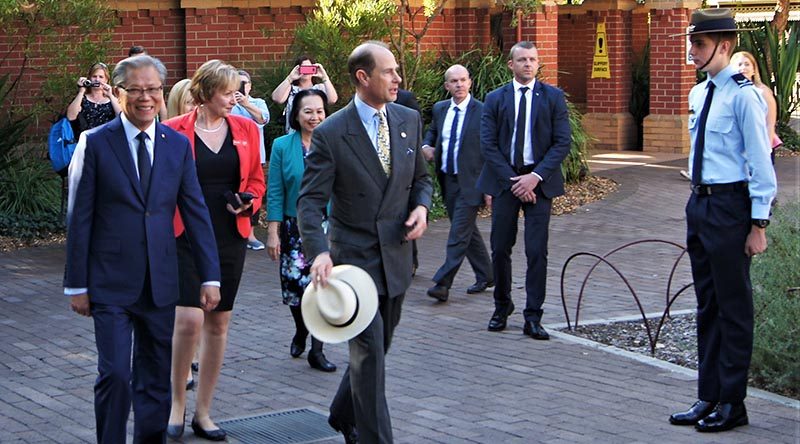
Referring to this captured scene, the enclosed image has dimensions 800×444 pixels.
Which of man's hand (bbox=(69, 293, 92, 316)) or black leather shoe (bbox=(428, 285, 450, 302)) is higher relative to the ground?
man's hand (bbox=(69, 293, 92, 316))

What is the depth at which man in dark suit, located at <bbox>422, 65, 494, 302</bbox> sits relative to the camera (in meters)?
10.5

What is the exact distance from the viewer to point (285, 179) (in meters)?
7.98

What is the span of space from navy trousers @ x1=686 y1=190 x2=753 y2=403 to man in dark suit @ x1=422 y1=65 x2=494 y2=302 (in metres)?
3.87

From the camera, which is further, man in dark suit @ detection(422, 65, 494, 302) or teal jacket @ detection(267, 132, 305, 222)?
man in dark suit @ detection(422, 65, 494, 302)

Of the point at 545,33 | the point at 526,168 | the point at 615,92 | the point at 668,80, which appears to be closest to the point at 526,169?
the point at 526,168

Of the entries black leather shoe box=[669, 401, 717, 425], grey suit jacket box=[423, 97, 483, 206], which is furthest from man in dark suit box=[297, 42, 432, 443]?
grey suit jacket box=[423, 97, 483, 206]

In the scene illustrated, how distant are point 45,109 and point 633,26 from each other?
41.7ft

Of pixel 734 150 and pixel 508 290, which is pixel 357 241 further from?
pixel 508 290

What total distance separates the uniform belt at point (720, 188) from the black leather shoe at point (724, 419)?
1122 mm

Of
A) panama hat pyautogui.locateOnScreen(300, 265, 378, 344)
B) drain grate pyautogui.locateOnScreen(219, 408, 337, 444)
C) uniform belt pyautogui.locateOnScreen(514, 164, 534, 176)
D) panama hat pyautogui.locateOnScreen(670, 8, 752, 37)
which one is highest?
panama hat pyautogui.locateOnScreen(670, 8, 752, 37)

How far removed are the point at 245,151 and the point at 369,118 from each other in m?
1.14

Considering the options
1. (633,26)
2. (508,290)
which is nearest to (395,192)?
(508,290)

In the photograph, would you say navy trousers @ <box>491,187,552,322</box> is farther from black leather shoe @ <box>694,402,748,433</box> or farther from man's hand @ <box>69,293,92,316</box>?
man's hand @ <box>69,293,92,316</box>

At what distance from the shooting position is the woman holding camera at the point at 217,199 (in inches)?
262
